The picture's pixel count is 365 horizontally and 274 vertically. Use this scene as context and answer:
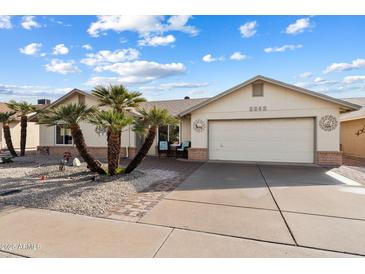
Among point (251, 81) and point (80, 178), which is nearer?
point (80, 178)

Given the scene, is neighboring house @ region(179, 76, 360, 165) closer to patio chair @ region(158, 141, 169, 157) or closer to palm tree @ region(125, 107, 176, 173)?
patio chair @ region(158, 141, 169, 157)

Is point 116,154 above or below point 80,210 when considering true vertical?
above

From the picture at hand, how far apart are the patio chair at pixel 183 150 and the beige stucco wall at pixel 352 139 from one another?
37.8ft

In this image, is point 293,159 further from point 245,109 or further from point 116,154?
point 116,154

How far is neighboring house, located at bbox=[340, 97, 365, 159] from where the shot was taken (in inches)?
562

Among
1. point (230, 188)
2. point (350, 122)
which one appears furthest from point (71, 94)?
point (350, 122)

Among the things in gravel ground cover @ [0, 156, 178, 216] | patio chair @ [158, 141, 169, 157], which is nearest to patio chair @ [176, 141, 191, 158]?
patio chair @ [158, 141, 169, 157]

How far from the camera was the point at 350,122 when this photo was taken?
15.7m

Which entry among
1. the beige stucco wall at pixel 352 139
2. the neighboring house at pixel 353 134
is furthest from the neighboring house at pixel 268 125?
the beige stucco wall at pixel 352 139

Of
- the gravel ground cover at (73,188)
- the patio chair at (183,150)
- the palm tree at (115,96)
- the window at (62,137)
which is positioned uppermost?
the palm tree at (115,96)

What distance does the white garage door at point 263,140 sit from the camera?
11.1m

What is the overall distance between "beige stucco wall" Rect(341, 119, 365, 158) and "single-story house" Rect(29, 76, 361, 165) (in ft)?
18.4

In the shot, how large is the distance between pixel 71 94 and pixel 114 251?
14160mm

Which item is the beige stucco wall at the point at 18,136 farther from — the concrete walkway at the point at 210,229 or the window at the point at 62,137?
the concrete walkway at the point at 210,229
